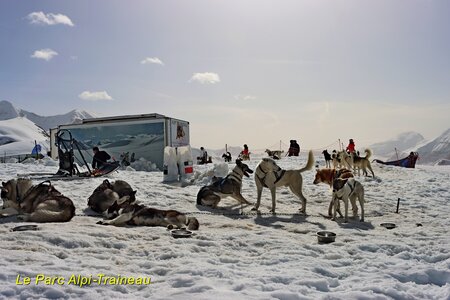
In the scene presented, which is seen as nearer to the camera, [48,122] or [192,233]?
[192,233]

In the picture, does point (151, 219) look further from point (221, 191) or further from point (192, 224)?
point (221, 191)

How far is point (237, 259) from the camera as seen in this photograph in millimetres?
4109

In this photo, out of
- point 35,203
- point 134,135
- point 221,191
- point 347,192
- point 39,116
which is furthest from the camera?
point 39,116

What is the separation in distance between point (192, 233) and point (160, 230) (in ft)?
1.83

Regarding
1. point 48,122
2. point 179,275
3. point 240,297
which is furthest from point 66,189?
point 48,122

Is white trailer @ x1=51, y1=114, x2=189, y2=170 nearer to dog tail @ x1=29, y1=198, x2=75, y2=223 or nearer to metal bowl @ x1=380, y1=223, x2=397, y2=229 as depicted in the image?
dog tail @ x1=29, y1=198, x2=75, y2=223

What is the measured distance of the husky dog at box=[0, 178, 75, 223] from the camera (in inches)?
227

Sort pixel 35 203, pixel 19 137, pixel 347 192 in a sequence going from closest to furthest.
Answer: pixel 35 203 → pixel 347 192 → pixel 19 137

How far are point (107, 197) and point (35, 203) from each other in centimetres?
144

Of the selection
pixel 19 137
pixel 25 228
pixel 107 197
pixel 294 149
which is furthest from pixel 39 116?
pixel 25 228

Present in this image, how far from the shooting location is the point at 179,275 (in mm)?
3363

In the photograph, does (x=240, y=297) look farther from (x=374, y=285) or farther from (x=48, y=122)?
(x=48, y=122)

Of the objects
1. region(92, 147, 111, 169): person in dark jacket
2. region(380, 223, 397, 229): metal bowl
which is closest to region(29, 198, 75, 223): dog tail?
region(380, 223, 397, 229): metal bowl

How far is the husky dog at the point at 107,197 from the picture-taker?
7.20m
